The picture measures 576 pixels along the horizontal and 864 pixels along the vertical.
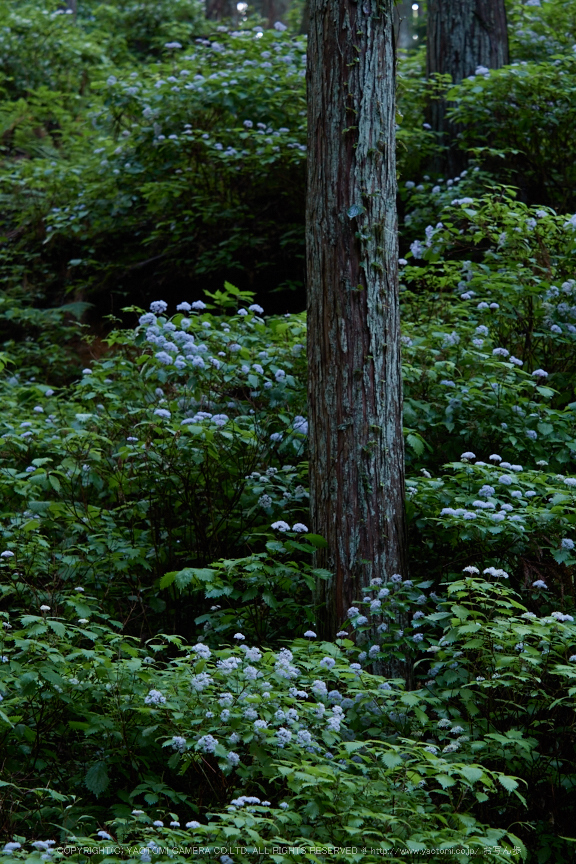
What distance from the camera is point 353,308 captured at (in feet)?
14.8

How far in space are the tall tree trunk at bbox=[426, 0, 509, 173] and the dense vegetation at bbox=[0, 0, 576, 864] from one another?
28cm

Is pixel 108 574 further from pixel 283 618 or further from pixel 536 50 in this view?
pixel 536 50

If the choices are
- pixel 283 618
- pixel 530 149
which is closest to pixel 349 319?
pixel 283 618

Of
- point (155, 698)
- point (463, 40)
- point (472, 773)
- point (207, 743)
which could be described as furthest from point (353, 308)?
point (463, 40)

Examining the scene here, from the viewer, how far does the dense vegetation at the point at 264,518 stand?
3137 millimetres

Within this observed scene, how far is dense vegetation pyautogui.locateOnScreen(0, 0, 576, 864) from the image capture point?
3.14 meters

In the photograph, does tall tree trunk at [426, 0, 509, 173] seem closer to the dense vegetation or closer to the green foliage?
the dense vegetation

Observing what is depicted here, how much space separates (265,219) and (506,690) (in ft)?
23.0

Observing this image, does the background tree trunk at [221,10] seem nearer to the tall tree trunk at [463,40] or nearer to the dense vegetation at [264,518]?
the dense vegetation at [264,518]

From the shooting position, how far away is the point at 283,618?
15.3 ft

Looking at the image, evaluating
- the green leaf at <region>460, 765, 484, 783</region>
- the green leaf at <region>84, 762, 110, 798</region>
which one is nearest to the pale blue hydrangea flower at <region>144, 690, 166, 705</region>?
the green leaf at <region>84, 762, 110, 798</region>

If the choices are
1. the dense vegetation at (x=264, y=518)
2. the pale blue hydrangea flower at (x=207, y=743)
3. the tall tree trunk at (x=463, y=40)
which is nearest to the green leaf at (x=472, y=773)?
the dense vegetation at (x=264, y=518)

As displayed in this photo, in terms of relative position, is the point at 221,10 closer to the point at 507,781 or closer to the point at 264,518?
the point at 264,518

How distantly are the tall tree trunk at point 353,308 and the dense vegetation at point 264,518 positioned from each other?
23 centimetres
